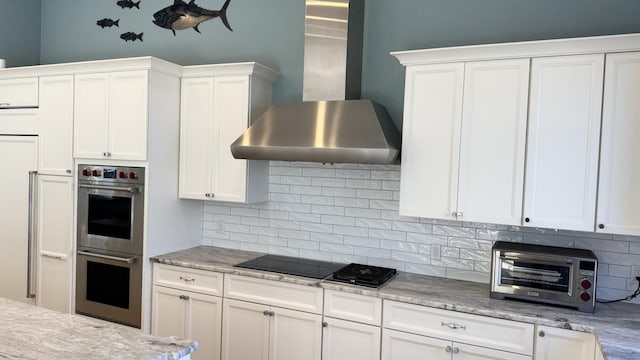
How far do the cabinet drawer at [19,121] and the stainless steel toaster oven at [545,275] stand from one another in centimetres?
372

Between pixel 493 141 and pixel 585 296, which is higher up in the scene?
pixel 493 141

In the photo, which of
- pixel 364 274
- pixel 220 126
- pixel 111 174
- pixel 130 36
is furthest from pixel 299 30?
pixel 364 274

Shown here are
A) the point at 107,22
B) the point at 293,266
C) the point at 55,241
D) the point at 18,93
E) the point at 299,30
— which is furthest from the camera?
the point at 107,22

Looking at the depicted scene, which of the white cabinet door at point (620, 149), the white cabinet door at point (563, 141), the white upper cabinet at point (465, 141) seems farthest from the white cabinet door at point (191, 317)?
the white cabinet door at point (620, 149)

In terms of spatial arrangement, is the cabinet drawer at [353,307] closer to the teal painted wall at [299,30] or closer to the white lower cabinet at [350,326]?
the white lower cabinet at [350,326]

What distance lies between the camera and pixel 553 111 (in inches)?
104

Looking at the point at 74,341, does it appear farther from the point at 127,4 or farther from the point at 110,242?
the point at 127,4

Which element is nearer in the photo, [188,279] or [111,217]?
[188,279]

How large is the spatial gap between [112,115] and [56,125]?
0.60 meters

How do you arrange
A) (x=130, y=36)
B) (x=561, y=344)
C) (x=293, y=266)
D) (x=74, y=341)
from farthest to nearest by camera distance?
(x=130, y=36)
(x=293, y=266)
(x=561, y=344)
(x=74, y=341)

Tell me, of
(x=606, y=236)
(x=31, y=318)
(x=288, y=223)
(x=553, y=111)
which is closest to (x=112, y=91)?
(x=288, y=223)

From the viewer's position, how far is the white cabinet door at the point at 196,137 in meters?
3.64

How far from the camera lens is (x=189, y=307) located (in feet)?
11.4

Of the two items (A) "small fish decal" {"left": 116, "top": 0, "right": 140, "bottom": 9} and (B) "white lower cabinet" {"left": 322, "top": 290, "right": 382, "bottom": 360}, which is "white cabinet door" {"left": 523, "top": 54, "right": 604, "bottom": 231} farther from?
(A) "small fish decal" {"left": 116, "top": 0, "right": 140, "bottom": 9}
